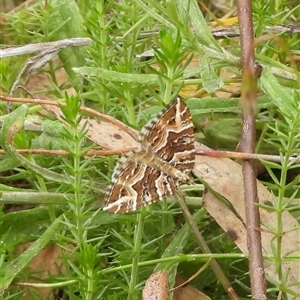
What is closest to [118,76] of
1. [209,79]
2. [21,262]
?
[209,79]

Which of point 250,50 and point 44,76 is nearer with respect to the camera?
point 250,50

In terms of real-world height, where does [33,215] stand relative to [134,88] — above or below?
below

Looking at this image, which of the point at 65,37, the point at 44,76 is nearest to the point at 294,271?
the point at 65,37

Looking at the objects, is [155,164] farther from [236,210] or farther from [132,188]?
[236,210]

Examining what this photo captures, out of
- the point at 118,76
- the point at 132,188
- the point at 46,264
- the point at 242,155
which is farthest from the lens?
the point at 46,264

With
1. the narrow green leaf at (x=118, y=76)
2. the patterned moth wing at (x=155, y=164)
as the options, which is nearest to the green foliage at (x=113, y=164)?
the narrow green leaf at (x=118, y=76)

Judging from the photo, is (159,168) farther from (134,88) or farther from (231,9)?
(231,9)

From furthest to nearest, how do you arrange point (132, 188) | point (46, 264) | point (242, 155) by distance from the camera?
point (46, 264) < point (242, 155) < point (132, 188)

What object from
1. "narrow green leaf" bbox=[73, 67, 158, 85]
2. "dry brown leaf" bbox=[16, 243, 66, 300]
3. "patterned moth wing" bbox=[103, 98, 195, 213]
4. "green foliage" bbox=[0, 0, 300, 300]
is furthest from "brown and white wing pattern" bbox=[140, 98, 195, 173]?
"dry brown leaf" bbox=[16, 243, 66, 300]
